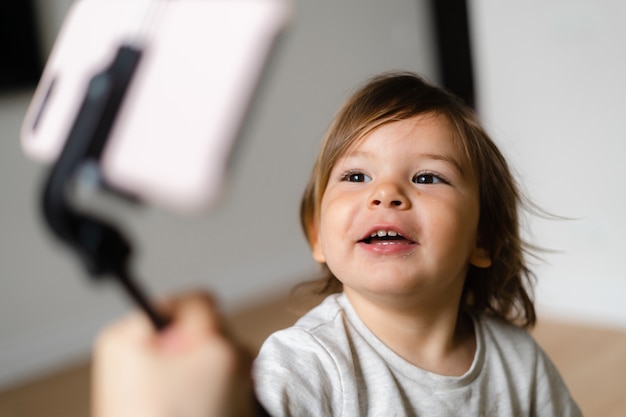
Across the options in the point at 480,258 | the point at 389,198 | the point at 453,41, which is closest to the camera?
the point at 389,198

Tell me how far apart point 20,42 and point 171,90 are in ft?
1.13

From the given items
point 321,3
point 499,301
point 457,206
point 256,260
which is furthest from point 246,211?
point 457,206

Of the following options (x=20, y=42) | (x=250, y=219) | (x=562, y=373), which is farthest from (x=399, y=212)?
(x=250, y=219)

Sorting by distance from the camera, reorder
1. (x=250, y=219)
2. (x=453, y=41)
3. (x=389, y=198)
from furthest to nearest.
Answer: (x=453, y=41)
(x=250, y=219)
(x=389, y=198)

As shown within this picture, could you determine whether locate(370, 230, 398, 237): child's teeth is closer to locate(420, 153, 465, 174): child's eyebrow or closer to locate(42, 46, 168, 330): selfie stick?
locate(420, 153, 465, 174): child's eyebrow

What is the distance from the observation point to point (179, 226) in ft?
3.72

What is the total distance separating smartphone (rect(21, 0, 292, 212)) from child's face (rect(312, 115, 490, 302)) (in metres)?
0.18

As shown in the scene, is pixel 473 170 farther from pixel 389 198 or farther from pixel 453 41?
pixel 453 41

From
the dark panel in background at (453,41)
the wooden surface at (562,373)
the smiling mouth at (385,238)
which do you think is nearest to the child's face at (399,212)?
the smiling mouth at (385,238)

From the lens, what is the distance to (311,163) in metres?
1.23

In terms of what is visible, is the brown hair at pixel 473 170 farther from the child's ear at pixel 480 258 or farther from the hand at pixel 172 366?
the hand at pixel 172 366

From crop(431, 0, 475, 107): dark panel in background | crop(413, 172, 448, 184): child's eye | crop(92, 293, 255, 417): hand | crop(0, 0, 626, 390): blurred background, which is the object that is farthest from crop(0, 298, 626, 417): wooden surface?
crop(431, 0, 475, 107): dark panel in background

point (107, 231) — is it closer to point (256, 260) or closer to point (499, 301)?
point (499, 301)

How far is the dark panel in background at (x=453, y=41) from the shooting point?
1.50 m
